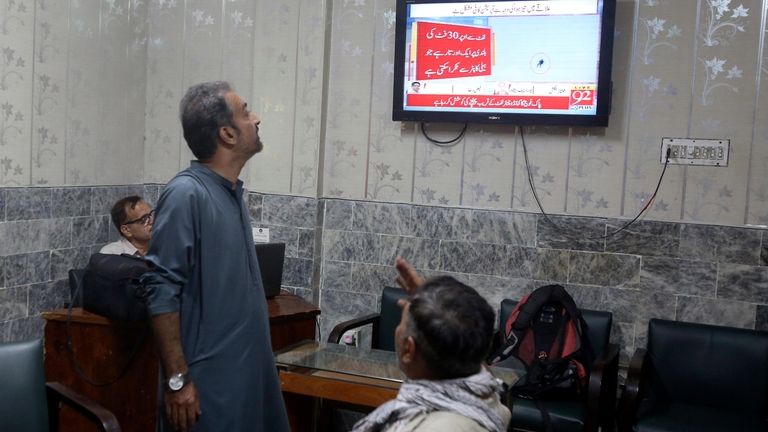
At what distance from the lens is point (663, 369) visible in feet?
11.5

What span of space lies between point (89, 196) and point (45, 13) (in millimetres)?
938

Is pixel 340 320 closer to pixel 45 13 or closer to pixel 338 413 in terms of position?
pixel 338 413

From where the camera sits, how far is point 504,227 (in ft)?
13.0

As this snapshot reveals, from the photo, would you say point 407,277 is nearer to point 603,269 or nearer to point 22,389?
point 22,389

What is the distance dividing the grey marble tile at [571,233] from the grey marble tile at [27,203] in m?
2.38


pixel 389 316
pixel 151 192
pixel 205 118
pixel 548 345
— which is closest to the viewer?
pixel 205 118

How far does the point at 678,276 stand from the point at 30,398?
109 inches

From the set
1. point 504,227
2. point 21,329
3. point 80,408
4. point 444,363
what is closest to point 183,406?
point 80,408

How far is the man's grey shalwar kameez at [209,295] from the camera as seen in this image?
2.18 m

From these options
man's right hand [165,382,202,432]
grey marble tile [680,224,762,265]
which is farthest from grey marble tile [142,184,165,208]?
grey marble tile [680,224,762,265]

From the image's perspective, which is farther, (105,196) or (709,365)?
(105,196)

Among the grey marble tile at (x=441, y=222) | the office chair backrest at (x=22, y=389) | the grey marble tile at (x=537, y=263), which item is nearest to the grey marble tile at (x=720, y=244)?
the grey marble tile at (x=537, y=263)

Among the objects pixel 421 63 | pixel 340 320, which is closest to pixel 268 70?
pixel 421 63

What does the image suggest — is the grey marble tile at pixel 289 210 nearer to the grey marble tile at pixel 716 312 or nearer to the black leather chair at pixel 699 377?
the black leather chair at pixel 699 377
